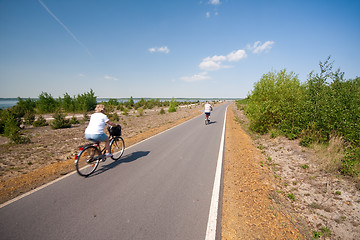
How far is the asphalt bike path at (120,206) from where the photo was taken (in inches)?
103

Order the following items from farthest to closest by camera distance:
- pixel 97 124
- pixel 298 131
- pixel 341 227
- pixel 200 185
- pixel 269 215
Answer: pixel 298 131, pixel 97 124, pixel 200 185, pixel 269 215, pixel 341 227

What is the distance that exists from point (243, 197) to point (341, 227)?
6.00ft

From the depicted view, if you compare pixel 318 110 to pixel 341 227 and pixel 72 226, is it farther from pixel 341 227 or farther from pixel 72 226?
pixel 72 226

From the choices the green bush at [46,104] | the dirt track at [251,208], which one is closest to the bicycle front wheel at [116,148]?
the dirt track at [251,208]

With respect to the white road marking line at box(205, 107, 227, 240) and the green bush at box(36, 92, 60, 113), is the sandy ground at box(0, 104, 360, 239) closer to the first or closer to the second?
the white road marking line at box(205, 107, 227, 240)

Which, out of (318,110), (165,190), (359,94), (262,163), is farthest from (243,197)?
(359,94)

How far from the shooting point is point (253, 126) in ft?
37.8

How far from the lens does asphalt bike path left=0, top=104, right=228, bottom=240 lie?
2.63 metres

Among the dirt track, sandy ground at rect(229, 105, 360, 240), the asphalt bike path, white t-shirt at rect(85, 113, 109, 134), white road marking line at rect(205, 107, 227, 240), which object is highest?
white t-shirt at rect(85, 113, 109, 134)

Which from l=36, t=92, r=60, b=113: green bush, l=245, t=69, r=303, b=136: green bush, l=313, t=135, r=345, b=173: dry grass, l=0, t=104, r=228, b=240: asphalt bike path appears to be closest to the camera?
l=0, t=104, r=228, b=240: asphalt bike path

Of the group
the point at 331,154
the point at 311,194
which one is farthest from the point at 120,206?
the point at 331,154

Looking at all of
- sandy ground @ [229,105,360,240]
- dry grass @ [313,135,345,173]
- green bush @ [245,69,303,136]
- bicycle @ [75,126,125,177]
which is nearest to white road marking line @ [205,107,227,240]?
sandy ground @ [229,105,360,240]

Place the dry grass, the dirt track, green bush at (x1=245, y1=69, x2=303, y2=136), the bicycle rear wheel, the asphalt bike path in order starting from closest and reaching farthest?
the asphalt bike path
the dirt track
the bicycle rear wheel
the dry grass
green bush at (x1=245, y1=69, x2=303, y2=136)

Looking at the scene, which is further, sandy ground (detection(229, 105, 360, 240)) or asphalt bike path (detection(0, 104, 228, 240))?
sandy ground (detection(229, 105, 360, 240))
